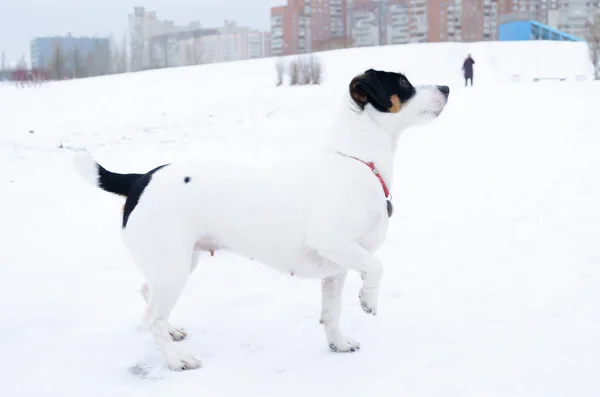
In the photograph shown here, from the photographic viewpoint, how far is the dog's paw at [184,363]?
10.3ft

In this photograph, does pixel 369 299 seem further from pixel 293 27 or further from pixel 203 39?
pixel 203 39

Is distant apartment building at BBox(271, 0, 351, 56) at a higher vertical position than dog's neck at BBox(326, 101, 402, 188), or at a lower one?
higher

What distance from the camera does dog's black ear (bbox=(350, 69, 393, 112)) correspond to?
119 inches

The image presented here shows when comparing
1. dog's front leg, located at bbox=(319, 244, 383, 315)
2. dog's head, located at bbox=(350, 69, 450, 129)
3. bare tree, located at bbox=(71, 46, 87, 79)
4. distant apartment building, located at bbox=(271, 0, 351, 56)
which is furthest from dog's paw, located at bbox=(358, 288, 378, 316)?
distant apartment building, located at bbox=(271, 0, 351, 56)

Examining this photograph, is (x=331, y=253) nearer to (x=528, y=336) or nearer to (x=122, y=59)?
(x=528, y=336)

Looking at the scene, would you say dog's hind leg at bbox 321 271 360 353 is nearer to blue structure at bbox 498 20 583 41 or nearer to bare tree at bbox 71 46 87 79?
blue structure at bbox 498 20 583 41

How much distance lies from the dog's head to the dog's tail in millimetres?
1378

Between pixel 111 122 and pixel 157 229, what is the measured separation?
39.0 ft

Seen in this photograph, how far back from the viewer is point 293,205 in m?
3.05

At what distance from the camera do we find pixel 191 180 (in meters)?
3.14

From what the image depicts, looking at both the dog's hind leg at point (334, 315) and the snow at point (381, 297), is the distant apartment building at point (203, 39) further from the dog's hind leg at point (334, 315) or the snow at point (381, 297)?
the dog's hind leg at point (334, 315)

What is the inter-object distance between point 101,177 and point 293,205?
1.14 metres

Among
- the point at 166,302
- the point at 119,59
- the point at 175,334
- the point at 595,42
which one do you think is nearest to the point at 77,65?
the point at 119,59

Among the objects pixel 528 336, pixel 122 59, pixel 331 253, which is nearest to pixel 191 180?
pixel 331 253
